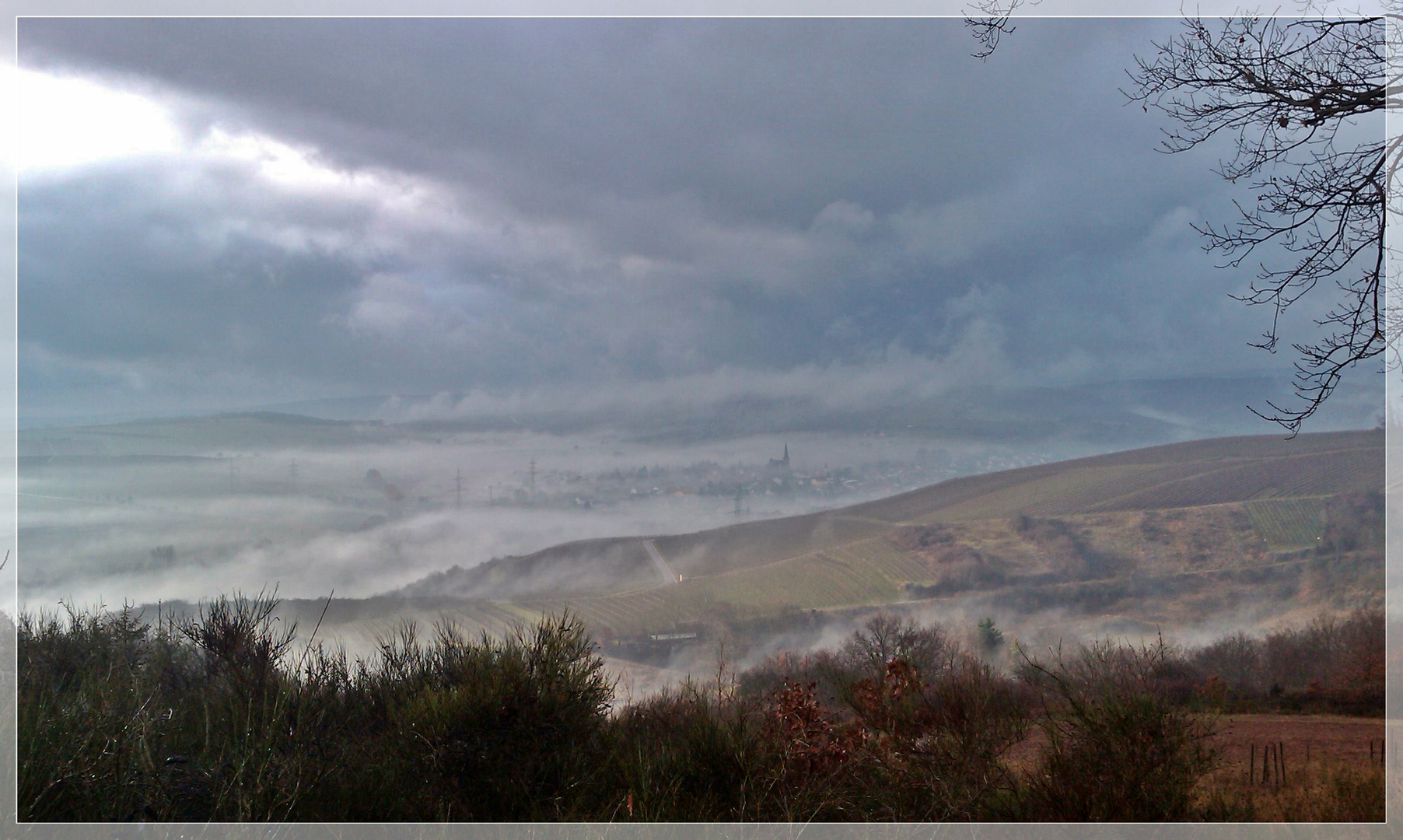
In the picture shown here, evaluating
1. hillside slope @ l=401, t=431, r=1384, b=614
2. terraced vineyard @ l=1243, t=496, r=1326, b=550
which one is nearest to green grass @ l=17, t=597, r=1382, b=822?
hillside slope @ l=401, t=431, r=1384, b=614

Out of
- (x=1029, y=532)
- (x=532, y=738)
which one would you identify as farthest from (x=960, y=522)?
(x=532, y=738)

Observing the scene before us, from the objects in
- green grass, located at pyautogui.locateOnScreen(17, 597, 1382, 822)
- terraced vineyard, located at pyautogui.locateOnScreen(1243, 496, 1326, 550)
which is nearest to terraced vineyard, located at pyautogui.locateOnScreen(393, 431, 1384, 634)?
terraced vineyard, located at pyautogui.locateOnScreen(1243, 496, 1326, 550)

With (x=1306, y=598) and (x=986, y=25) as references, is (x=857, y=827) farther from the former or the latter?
(x=1306, y=598)

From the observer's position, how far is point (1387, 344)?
4.86m

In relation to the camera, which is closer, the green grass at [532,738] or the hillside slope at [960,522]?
the green grass at [532,738]

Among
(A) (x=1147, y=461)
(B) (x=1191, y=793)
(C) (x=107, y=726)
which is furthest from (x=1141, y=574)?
(C) (x=107, y=726)

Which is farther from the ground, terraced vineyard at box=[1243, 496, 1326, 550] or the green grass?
terraced vineyard at box=[1243, 496, 1326, 550]

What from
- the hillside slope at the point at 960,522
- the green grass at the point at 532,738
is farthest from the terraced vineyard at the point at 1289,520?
the green grass at the point at 532,738

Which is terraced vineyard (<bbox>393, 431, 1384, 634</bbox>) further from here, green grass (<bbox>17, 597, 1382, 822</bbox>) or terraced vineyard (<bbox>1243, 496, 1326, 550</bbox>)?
green grass (<bbox>17, 597, 1382, 822</bbox>)

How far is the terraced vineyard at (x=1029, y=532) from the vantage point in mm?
8234

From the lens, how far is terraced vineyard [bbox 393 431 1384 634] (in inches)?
324

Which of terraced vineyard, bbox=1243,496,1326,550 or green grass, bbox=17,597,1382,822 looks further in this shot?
terraced vineyard, bbox=1243,496,1326,550

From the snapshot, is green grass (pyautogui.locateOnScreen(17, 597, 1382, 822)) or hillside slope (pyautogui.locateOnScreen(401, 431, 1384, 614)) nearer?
green grass (pyautogui.locateOnScreen(17, 597, 1382, 822))

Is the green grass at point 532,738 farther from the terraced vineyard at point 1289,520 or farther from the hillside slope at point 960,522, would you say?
the terraced vineyard at point 1289,520
